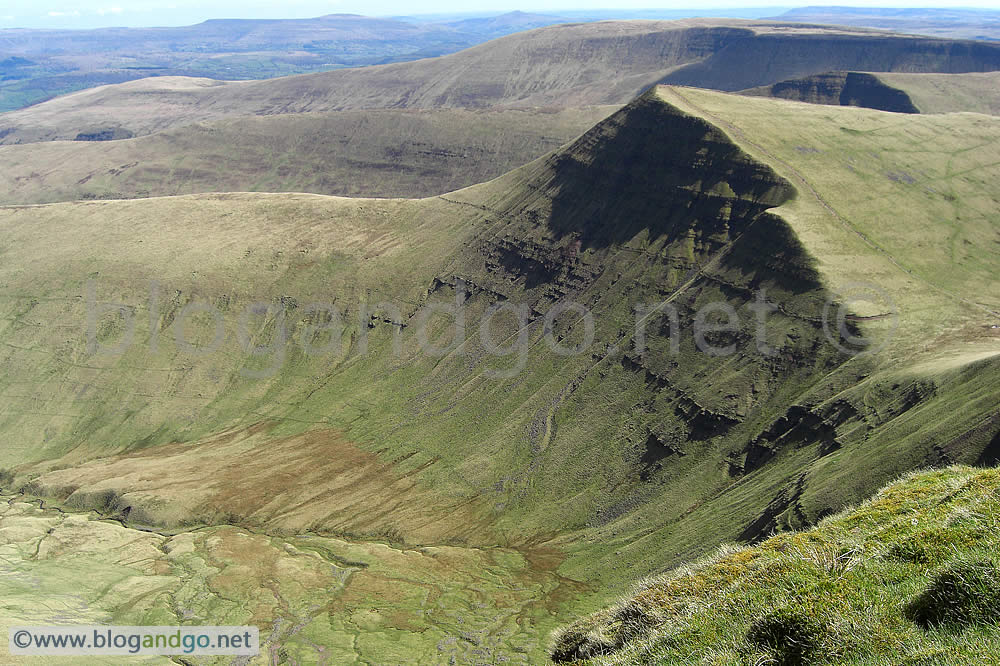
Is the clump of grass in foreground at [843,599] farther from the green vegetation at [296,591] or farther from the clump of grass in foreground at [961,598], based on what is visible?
the green vegetation at [296,591]

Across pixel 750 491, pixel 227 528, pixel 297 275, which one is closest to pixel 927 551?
pixel 750 491

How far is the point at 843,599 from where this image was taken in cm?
1723

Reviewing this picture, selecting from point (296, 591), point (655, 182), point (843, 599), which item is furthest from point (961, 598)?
point (655, 182)

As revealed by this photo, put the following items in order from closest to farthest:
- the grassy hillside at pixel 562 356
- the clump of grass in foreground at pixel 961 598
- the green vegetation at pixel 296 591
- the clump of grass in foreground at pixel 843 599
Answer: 1. the clump of grass in foreground at pixel 961 598
2. the clump of grass in foreground at pixel 843 599
3. the green vegetation at pixel 296 591
4. the grassy hillside at pixel 562 356

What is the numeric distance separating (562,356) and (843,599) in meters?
94.3

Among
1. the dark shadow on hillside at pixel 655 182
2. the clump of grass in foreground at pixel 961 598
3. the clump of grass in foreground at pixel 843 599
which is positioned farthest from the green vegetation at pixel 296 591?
the dark shadow on hillside at pixel 655 182

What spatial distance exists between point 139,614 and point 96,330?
8677 centimetres

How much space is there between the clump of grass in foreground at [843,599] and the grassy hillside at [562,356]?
1552 inches

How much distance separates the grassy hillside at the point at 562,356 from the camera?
77125 mm

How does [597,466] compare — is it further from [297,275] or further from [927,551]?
[297,275]

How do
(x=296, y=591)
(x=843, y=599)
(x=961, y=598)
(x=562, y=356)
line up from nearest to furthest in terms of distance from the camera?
(x=961, y=598), (x=843, y=599), (x=296, y=591), (x=562, y=356)

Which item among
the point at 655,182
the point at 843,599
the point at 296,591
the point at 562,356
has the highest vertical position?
the point at 655,182

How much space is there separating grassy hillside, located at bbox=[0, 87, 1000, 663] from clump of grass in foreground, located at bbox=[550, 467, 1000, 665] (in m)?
39.4

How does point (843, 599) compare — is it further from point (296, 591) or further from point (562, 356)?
point (562, 356)
